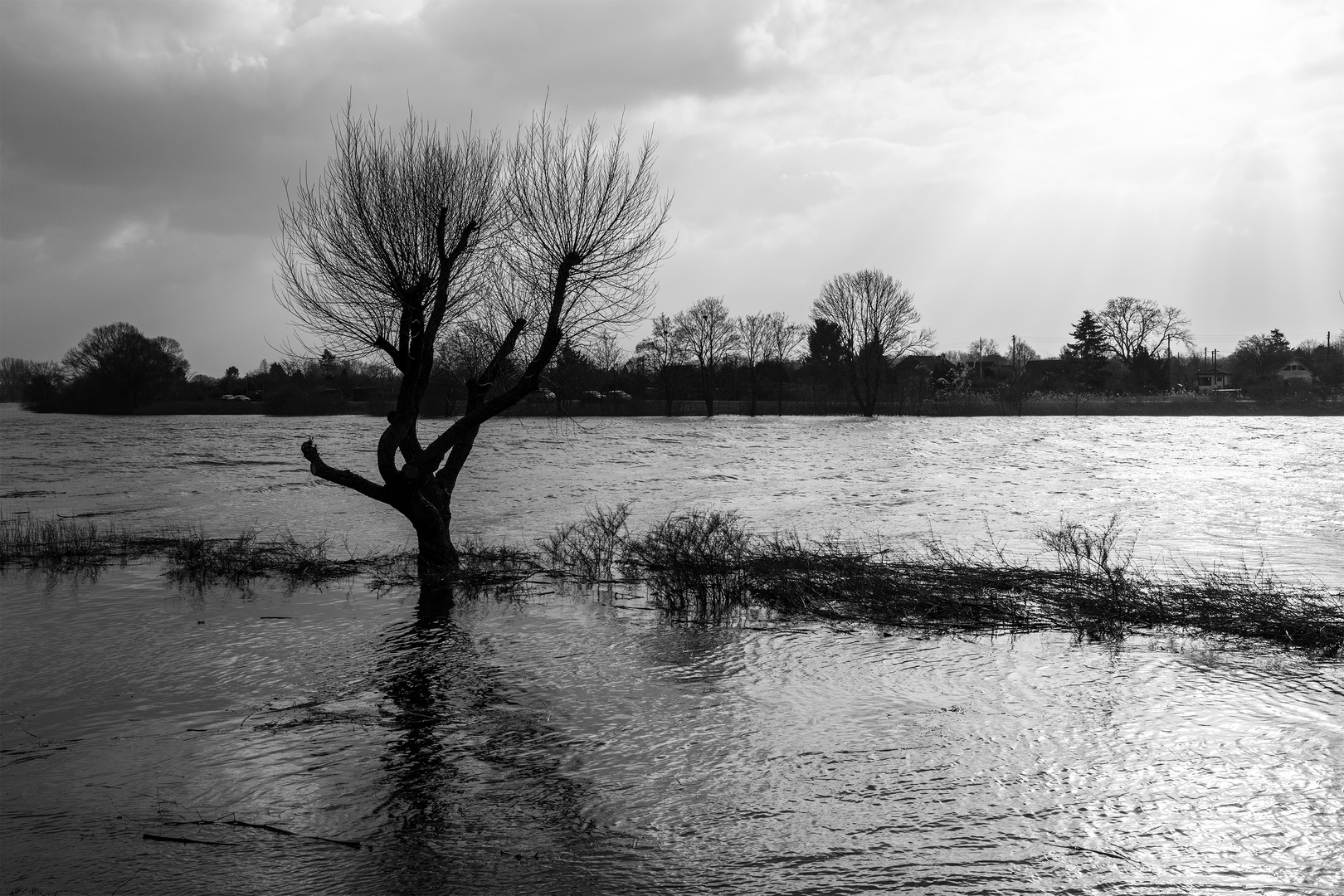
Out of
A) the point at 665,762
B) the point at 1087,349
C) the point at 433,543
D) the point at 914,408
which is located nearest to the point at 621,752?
the point at 665,762

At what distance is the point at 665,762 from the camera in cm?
731

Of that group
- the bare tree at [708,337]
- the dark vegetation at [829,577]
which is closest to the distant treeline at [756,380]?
the bare tree at [708,337]

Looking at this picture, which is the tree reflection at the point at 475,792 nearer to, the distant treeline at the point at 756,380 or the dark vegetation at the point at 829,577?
the dark vegetation at the point at 829,577

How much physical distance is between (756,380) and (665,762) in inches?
3789

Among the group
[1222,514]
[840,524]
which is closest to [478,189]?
[840,524]

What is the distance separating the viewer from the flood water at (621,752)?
5641 mm

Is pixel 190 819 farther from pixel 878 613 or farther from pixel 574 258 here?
pixel 574 258

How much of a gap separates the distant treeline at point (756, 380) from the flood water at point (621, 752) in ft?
224

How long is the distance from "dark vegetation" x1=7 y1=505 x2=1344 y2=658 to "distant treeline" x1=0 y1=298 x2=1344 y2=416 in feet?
203

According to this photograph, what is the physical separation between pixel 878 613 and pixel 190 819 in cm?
808

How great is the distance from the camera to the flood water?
18.5ft

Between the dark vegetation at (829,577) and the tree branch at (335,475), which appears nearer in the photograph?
the dark vegetation at (829,577)

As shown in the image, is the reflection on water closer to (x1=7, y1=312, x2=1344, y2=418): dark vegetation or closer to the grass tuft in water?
the grass tuft in water

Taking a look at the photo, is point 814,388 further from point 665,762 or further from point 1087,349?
point 665,762
